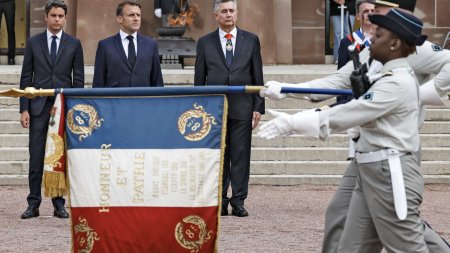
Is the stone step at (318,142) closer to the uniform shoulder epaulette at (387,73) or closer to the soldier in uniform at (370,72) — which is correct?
the soldier in uniform at (370,72)

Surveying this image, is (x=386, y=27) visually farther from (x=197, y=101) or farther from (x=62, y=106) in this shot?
(x=62, y=106)

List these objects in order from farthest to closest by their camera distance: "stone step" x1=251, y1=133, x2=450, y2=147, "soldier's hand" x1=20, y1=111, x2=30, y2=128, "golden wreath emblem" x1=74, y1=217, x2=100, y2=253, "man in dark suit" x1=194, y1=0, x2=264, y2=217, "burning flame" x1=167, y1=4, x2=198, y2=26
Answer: "burning flame" x1=167, y1=4, x2=198, y2=26
"stone step" x1=251, y1=133, x2=450, y2=147
"man in dark suit" x1=194, y1=0, x2=264, y2=217
"soldier's hand" x1=20, y1=111, x2=30, y2=128
"golden wreath emblem" x1=74, y1=217, x2=100, y2=253

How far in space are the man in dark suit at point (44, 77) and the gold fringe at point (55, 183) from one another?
3573mm

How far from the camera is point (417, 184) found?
7.03 m

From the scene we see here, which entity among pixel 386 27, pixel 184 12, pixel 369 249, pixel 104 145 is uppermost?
pixel 184 12

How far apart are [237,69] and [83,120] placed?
160 inches

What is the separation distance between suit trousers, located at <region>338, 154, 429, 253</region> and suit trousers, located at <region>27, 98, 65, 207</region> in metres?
5.41

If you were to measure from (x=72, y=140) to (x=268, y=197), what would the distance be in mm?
5778

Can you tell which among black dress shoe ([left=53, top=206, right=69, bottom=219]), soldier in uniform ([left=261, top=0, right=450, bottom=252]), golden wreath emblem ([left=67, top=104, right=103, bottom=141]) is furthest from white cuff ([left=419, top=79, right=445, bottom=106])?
black dress shoe ([left=53, top=206, right=69, bottom=219])

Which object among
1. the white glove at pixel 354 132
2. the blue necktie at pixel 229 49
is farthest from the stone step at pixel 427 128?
the white glove at pixel 354 132

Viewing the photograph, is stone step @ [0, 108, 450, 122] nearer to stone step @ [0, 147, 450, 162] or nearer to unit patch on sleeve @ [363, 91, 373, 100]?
stone step @ [0, 147, 450, 162]

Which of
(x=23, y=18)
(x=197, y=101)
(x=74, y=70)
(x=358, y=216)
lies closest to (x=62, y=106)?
(x=197, y=101)

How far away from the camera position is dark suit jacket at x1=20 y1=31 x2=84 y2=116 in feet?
39.9

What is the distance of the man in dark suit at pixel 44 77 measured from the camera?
39.8ft
